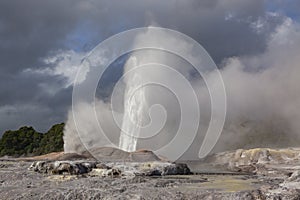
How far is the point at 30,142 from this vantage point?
12562cm

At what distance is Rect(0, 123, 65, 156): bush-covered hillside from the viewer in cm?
12044

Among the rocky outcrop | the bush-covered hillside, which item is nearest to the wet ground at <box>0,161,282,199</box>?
the rocky outcrop

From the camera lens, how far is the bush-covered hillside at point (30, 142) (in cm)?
12044

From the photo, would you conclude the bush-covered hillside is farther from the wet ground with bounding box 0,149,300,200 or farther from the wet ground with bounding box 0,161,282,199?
the wet ground with bounding box 0,161,282,199

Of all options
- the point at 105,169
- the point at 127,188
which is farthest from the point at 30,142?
the point at 127,188

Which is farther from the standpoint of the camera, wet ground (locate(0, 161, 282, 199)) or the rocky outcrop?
the rocky outcrop

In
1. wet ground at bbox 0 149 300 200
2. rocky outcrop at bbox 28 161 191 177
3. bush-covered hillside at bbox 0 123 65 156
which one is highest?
bush-covered hillside at bbox 0 123 65 156

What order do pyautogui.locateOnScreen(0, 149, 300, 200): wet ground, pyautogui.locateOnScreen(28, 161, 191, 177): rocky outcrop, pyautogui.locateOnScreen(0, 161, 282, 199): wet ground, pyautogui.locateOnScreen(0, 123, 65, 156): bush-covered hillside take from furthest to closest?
pyautogui.locateOnScreen(0, 123, 65, 156): bush-covered hillside
pyautogui.locateOnScreen(28, 161, 191, 177): rocky outcrop
pyautogui.locateOnScreen(0, 161, 282, 199): wet ground
pyautogui.locateOnScreen(0, 149, 300, 200): wet ground

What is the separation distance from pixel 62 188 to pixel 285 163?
54.1 meters

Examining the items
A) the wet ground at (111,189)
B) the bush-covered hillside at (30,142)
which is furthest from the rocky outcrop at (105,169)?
the bush-covered hillside at (30,142)

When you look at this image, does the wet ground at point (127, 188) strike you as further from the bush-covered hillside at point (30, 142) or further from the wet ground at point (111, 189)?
the bush-covered hillside at point (30, 142)

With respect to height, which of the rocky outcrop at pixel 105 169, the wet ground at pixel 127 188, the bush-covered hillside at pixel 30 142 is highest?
the bush-covered hillside at pixel 30 142

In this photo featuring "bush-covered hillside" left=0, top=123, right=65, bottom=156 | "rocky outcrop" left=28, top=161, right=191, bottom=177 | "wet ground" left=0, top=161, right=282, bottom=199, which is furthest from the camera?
"bush-covered hillside" left=0, top=123, right=65, bottom=156

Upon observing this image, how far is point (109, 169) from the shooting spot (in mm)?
37125
